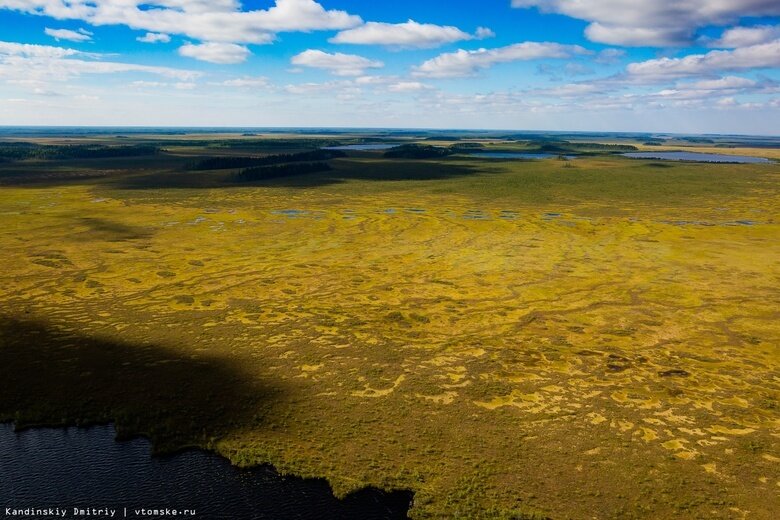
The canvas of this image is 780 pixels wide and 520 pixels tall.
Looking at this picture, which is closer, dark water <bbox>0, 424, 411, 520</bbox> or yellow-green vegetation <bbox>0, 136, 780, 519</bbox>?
dark water <bbox>0, 424, 411, 520</bbox>

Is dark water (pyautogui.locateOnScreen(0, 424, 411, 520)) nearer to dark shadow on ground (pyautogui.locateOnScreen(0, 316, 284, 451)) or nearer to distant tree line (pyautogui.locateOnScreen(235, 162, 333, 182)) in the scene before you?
dark shadow on ground (pyautogui.locateOnScreen(0, 316, 284, 451))

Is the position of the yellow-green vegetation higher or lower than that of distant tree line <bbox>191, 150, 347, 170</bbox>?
lower

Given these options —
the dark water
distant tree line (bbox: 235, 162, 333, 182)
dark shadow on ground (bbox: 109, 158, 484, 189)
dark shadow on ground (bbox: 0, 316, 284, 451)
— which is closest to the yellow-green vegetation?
dark shadow on ground (bbox: 0, 316, 284, 451)

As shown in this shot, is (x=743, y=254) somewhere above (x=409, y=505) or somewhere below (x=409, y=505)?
above

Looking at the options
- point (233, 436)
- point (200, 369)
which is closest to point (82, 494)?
point (233, 436)

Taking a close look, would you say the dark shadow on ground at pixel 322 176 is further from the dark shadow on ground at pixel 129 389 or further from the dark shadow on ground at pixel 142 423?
the dark shadow on ground at pixel 142 423

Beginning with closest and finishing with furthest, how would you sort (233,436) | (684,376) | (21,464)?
(21,464) → (233,436) → (684,376)

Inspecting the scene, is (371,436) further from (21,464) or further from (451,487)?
(21,464)
